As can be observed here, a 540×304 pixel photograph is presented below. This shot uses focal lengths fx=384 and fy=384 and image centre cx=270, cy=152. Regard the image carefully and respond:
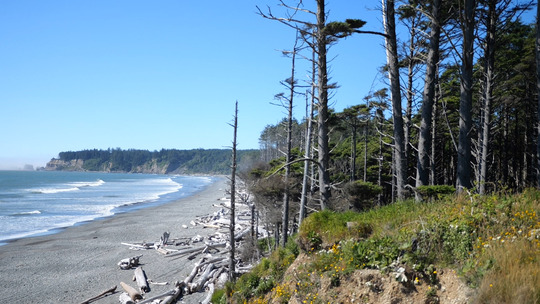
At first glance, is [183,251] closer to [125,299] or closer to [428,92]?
[125,299]

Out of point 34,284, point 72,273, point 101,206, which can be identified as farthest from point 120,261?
point 101,206

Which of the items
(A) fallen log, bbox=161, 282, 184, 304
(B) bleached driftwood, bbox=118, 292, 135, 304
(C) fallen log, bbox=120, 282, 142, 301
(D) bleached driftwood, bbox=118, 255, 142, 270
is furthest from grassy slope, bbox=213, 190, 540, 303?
(D) bleached driftwood, bbox=118, 255, 142, 270

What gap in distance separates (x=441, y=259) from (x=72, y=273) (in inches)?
733

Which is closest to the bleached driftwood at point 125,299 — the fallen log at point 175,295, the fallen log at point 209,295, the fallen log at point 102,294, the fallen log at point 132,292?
the fallen log at point 132,292

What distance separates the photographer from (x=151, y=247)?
2405cm

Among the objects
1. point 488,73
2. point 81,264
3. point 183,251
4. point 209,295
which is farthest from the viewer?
point 183,251

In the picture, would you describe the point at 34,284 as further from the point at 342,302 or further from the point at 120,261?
the point at 342,302

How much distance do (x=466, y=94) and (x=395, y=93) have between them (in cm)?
171

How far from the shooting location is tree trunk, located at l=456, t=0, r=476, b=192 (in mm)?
8234

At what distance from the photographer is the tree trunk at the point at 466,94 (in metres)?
8.23

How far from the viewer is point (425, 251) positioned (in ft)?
17.1

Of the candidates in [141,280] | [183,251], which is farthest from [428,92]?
[183,251]

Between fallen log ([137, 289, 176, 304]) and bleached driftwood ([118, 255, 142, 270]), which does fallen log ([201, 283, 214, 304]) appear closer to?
fallen log ([137, 289, 176, 304])

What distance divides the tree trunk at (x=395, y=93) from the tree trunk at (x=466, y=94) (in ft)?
4.51
